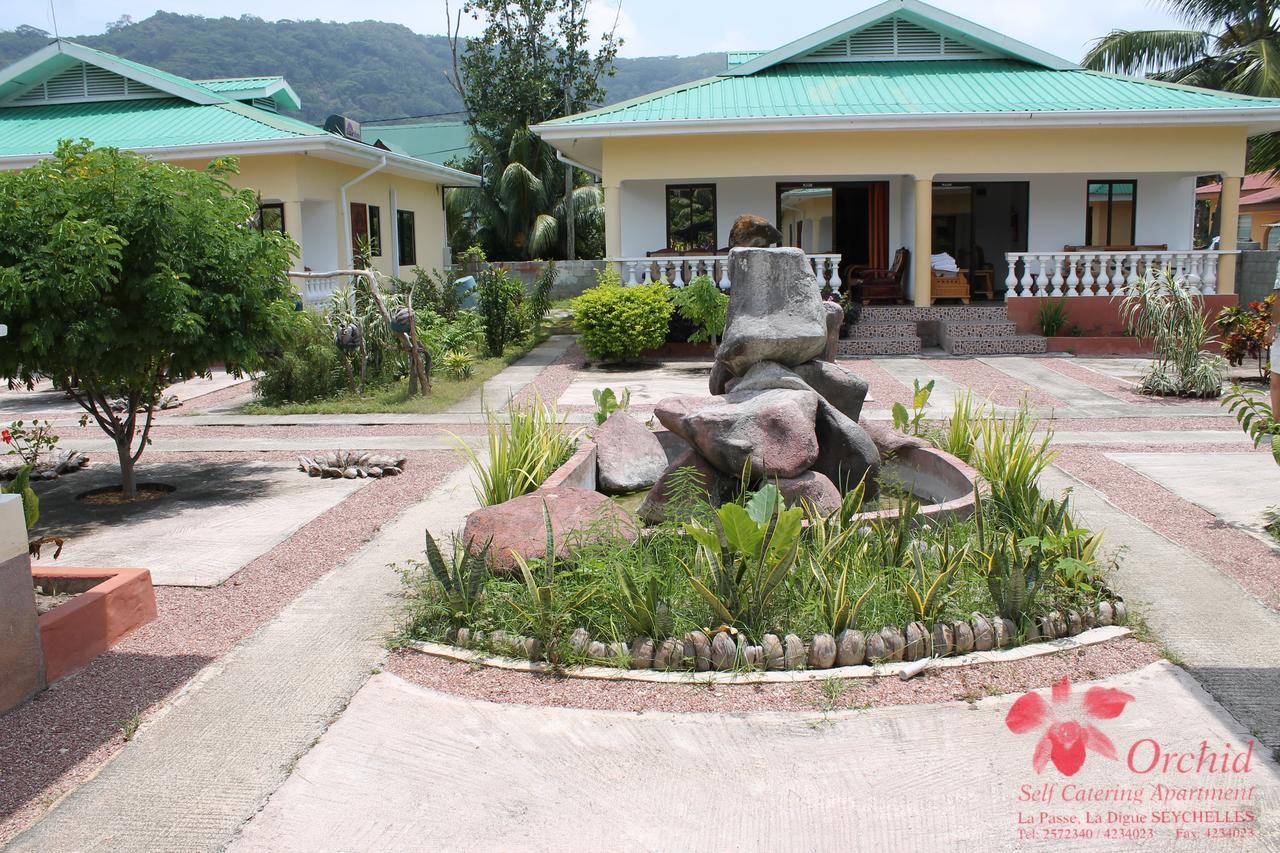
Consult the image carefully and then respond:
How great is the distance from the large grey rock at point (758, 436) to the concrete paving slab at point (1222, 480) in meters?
2.89

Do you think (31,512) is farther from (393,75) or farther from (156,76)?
(393,75)

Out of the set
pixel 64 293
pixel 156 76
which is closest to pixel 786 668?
pixel 64 293

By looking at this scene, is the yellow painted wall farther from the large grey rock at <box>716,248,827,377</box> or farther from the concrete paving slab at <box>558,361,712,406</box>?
the large grey rock at <box>716,248,827,377</box>

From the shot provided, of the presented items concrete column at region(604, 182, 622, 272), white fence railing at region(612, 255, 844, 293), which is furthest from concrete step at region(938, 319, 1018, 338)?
concrete column at region(604, 182, 622, 272)

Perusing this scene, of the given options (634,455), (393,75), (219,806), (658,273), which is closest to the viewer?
(219,806)

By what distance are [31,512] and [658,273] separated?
1316 centimetres

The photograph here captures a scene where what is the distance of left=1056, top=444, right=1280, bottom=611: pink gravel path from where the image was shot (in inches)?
230

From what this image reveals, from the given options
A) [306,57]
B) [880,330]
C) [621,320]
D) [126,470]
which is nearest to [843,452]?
[126,470]

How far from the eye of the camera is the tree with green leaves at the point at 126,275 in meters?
7.09

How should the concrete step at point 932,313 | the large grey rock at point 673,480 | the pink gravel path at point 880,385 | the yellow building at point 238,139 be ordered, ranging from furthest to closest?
the yellow building at point 238,139
the concrete step at point 932,313
the pink gravel path at point 880,385
the large grey rock at point 673,480

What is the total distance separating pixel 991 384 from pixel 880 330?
155 inches

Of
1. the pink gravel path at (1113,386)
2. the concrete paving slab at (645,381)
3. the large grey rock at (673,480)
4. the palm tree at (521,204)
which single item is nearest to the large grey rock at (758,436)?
the large grey rock at (673,480)

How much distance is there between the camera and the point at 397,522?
7.40 meters

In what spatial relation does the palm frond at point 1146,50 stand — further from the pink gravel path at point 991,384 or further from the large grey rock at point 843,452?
the large grey rock at point 843,452
